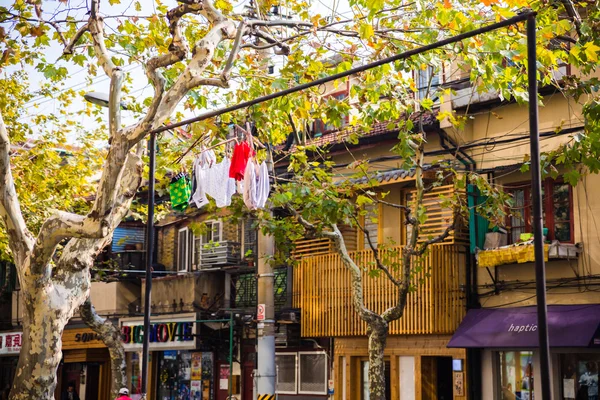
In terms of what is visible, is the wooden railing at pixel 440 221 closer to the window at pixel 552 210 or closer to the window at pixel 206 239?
the window at pixel 552 210

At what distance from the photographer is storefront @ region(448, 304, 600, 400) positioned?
1848 centimetres

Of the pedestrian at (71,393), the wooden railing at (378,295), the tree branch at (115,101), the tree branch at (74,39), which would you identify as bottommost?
the pedestrian at (71,393)

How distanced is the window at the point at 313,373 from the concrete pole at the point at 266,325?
20.1 feet

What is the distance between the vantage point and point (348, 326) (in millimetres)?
23719

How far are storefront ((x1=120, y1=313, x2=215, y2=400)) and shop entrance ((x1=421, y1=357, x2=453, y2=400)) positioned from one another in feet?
24.0

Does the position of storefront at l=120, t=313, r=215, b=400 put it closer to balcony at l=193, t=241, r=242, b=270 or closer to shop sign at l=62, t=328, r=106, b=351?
shop sign at l=62, t=328, r=106, b=351

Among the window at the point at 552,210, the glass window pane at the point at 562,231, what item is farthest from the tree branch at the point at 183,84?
the glass window pane at the point at 562,231

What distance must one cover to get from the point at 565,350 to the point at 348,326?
621 centimetres

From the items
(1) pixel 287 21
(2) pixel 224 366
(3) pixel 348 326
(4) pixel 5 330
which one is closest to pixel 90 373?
(4) pixel 5 330

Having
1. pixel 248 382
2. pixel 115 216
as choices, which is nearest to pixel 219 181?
pixel 115 216

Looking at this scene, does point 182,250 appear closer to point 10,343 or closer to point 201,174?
point 10,343

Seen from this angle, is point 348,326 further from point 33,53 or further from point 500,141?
point 33,53

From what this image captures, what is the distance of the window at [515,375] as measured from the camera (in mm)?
20031

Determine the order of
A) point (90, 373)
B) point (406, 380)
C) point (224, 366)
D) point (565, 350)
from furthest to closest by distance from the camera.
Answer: point (90, 373) < point (224, 366) < point (406, 380) < point (565, 350)
